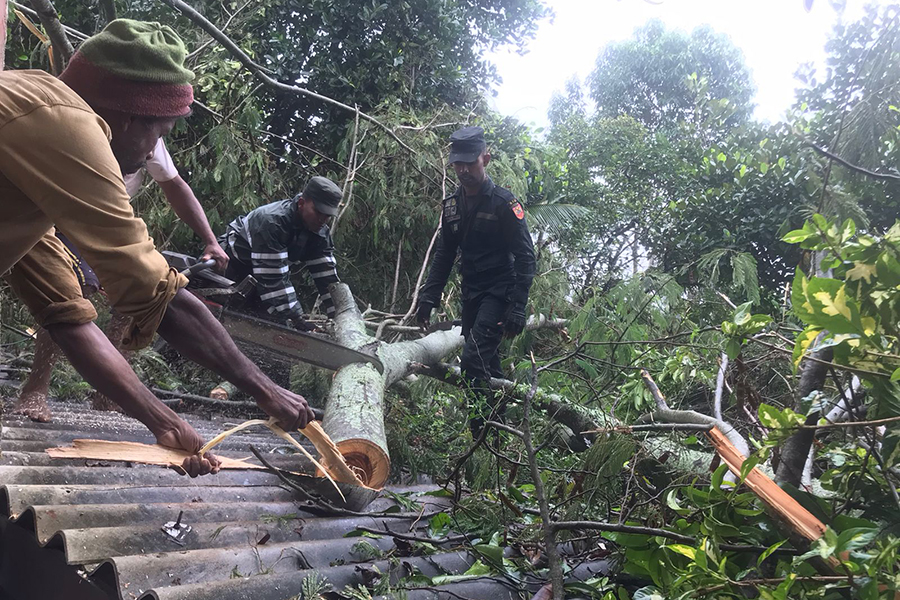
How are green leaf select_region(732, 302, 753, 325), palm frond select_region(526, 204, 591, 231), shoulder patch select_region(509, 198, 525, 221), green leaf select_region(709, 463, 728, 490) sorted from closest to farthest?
green leaf select_region(709, 463, 728, 490)
green leaf select_region(732, 302, 753, 325)
shoulder patch select_region(509, 198, 525, 221)
palm frond select_region(526, 204, 591, 231)

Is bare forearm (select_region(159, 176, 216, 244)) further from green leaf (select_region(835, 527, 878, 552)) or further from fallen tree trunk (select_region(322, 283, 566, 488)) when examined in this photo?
green leaf (select_region(835, 527, 878, 552))

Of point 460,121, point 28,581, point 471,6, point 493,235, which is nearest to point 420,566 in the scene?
point 28,581

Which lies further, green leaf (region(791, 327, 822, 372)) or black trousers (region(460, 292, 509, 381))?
black trousers (region(460, 292, 509, 381))

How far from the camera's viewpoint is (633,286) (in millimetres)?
4441

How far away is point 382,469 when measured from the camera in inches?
116

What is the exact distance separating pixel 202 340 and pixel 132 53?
75 centimetres

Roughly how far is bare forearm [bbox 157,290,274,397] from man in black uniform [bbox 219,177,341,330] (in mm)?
2822

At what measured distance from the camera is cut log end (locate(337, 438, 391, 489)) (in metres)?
2.83

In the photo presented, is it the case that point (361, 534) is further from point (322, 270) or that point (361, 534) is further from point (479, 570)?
point (322, 270)

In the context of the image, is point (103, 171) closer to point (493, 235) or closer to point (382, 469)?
point (382, 469)

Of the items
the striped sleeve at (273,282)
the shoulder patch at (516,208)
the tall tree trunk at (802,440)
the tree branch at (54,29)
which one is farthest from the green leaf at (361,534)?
the shoulder patch at (516,208)

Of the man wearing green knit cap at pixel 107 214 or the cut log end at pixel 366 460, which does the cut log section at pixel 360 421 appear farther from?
the man wearing green knit cap at pixel 107 214

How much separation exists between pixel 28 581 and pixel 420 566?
1076 millimetres

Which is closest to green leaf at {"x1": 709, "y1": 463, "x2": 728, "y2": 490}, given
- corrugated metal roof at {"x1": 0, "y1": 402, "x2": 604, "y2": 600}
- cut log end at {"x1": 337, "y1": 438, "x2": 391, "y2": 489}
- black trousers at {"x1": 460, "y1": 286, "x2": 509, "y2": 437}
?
corrugated metal roof at {"x1": 0, "y1": 402, "x2": 604, "y2": 600}
